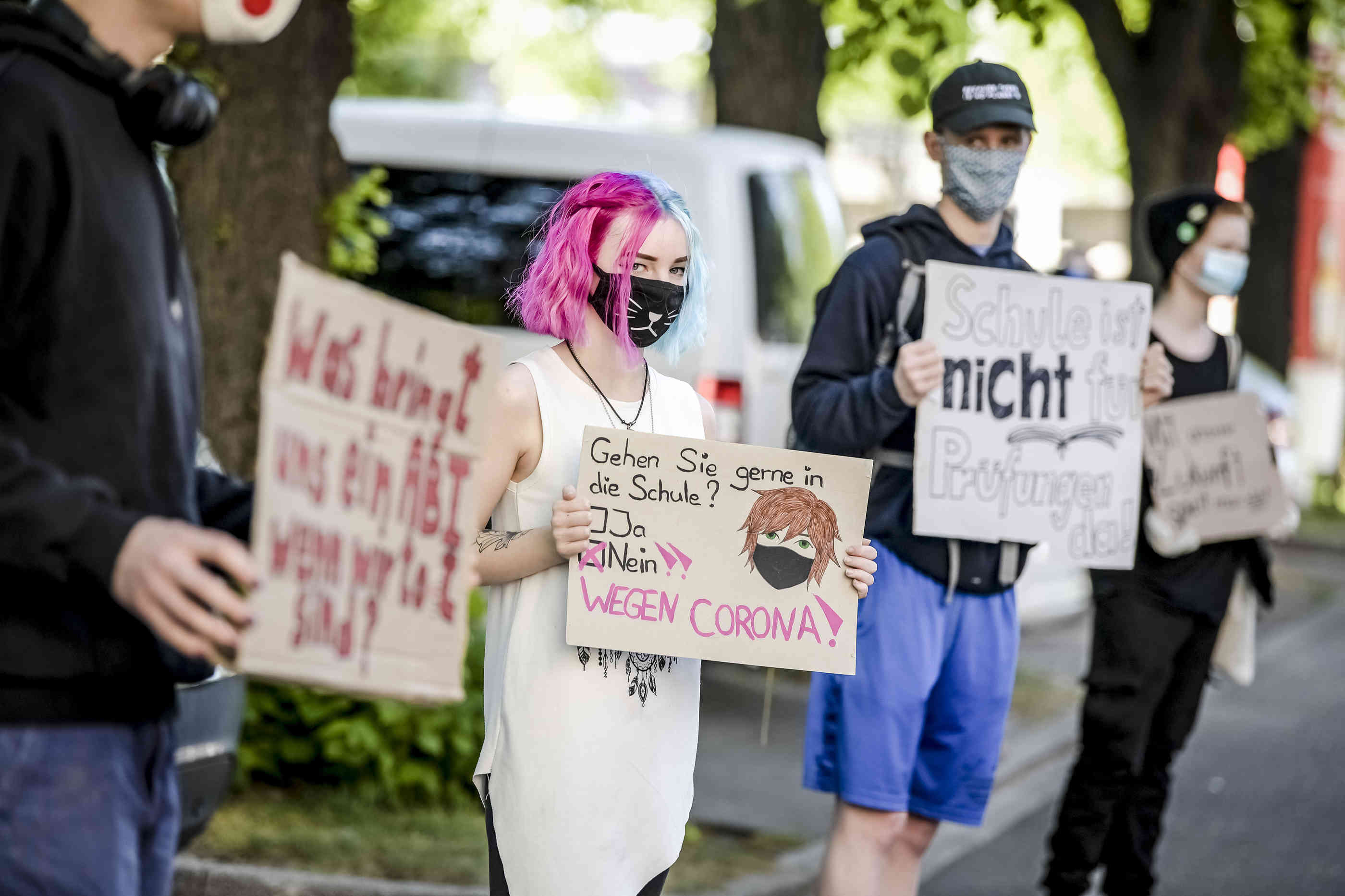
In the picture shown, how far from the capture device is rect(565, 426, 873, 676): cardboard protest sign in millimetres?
2904

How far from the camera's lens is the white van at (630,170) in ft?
25.2

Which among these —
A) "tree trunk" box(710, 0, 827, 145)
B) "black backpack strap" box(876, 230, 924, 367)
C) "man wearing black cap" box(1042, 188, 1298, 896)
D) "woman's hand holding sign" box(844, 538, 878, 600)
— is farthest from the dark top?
"tree trunk" box(710, 0, 827, 145)

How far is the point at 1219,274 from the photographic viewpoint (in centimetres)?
484

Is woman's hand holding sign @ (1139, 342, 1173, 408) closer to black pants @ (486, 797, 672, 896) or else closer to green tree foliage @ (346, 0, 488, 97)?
black pants @ (486, 797, 672, 896)

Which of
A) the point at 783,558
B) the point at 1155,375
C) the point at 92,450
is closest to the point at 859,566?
the point at 783,558

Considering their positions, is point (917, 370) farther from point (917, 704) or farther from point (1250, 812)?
point (1250, 812)

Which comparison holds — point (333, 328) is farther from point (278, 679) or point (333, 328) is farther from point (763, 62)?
point (763, 62)

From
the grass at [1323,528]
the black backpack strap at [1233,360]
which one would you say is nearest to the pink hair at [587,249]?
the black backpack strap at [1233,360]

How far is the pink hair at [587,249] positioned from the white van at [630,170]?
422cm

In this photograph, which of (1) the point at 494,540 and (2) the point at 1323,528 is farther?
(2) the point at 1323,528

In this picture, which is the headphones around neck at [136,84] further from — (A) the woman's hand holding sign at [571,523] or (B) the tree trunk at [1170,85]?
(B) the tree trunk at [1170,85]

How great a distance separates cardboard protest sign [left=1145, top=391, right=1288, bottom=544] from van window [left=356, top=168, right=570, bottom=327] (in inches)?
166

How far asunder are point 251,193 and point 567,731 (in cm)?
348

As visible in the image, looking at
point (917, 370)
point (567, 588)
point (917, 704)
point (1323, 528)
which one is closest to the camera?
point (567, 588)
